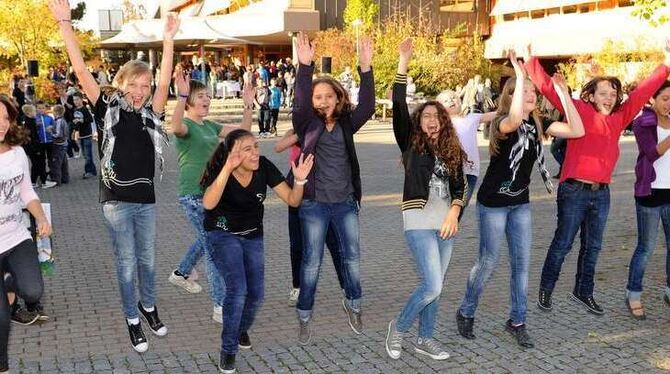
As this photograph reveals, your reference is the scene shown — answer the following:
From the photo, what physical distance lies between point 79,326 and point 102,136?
1.65 m

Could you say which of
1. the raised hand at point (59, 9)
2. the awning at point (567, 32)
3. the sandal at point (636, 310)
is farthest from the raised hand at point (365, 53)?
the awning at point (567, 32)

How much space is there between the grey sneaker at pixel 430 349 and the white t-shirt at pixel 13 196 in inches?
106

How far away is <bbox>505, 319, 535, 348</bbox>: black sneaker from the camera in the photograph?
16.3 feet

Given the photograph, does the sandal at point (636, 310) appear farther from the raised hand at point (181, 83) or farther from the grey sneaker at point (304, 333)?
the raised hand at point (181, 83)

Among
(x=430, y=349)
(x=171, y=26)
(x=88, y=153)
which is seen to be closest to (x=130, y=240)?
(x=171, y=26)

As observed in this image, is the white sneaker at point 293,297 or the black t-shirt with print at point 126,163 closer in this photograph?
the black t-shirt with print at point 126,163

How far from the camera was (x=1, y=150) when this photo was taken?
4.34 metres

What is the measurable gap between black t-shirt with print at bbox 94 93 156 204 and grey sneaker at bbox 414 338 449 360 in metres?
2.16

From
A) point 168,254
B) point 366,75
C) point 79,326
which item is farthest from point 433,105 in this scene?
point 168,254

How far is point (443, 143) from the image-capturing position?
182 inches

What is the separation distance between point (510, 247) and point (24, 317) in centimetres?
380

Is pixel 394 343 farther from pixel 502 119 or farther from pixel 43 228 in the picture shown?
pixel 43 228

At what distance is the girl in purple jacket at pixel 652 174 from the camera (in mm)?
5457

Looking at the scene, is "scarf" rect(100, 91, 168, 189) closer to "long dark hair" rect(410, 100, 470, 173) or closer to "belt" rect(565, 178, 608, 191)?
"long dark hair" rect(410, 100, 470, 173)
